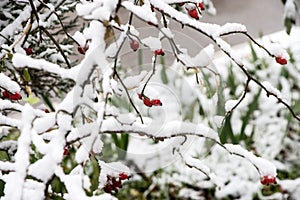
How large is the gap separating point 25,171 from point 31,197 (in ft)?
0.51

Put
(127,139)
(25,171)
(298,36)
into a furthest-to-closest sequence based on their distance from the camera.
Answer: (298,36) < (127,139) < (25,171)

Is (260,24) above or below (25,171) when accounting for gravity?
above

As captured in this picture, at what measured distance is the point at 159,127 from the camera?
80cm

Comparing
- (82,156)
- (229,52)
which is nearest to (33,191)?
(82,156)

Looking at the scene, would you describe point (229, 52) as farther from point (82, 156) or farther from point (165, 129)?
point (82, 156)

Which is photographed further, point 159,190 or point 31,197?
point 159,190

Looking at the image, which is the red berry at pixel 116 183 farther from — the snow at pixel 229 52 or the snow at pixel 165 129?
the snow at pixel 229 52

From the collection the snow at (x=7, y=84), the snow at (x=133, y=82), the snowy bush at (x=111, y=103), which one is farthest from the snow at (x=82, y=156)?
the snow at (x=7, y=84)

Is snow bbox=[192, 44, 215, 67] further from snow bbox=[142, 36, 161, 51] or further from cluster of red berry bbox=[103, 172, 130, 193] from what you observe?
cluster of red berry bbox=[103, 172, 130, 193]

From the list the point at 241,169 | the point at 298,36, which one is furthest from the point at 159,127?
the point at 298,36

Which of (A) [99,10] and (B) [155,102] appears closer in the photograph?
(A) [99,10]

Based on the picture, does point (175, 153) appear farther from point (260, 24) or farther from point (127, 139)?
point (260, 24)

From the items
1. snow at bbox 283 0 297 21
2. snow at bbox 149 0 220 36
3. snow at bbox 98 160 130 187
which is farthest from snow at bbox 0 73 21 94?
snow at bbox 283 0 297 21

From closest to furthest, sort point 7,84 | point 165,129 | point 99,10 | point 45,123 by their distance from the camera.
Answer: point 99,10 < point 45,123 < point 165,129 < point 7,84
